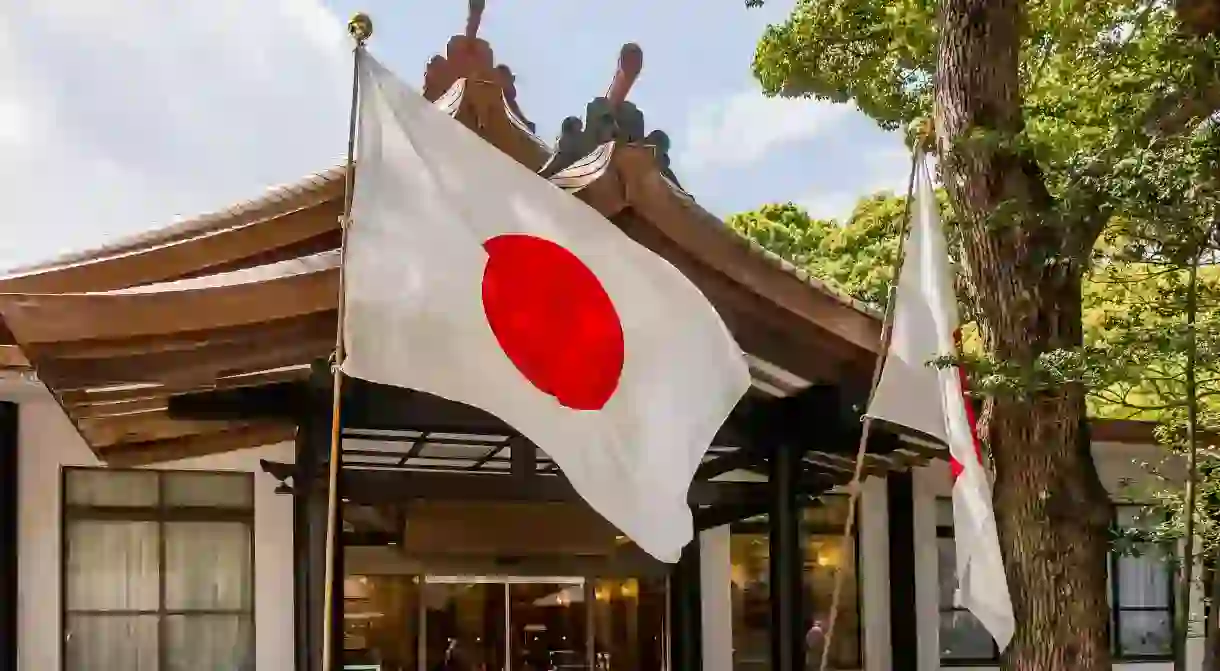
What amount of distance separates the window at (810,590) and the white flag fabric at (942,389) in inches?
231

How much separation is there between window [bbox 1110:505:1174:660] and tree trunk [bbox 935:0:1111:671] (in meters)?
7.91

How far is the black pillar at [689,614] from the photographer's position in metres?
11.2

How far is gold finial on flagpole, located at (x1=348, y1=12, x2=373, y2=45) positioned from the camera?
11.8 feet

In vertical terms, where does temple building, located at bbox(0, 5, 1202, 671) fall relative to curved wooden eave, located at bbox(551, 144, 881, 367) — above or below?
below

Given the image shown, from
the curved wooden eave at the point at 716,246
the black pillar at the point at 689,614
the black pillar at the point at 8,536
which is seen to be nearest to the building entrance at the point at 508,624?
the black pillar at the point at 689,614

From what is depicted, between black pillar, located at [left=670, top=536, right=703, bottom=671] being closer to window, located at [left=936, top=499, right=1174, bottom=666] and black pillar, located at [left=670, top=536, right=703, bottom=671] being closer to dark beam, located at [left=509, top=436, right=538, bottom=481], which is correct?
window, located at [left=936, top=499, right=1174, bottom=666]

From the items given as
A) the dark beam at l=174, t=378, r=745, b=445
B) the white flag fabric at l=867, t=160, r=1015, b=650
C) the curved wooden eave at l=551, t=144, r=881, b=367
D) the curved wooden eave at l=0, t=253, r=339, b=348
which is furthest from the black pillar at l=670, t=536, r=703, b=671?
the curved wooden eave at l=0, t=253, r=339, b=348

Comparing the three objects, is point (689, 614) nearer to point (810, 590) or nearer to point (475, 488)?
point (810, 590)

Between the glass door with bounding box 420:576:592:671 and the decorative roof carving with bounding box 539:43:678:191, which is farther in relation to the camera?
the glass door with bounding box 420:576:592:671

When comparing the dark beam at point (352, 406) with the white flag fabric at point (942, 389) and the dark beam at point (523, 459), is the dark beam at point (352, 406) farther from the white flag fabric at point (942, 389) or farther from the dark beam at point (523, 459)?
the white flag fabric at point (942, 389)

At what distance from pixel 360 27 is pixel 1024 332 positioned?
365cm

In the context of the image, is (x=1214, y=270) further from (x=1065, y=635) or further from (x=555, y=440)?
(x=555, y=440)

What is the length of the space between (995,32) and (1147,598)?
9198 mm

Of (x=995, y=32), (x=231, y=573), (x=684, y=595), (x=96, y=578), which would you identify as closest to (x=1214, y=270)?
(x=995, y=32)
